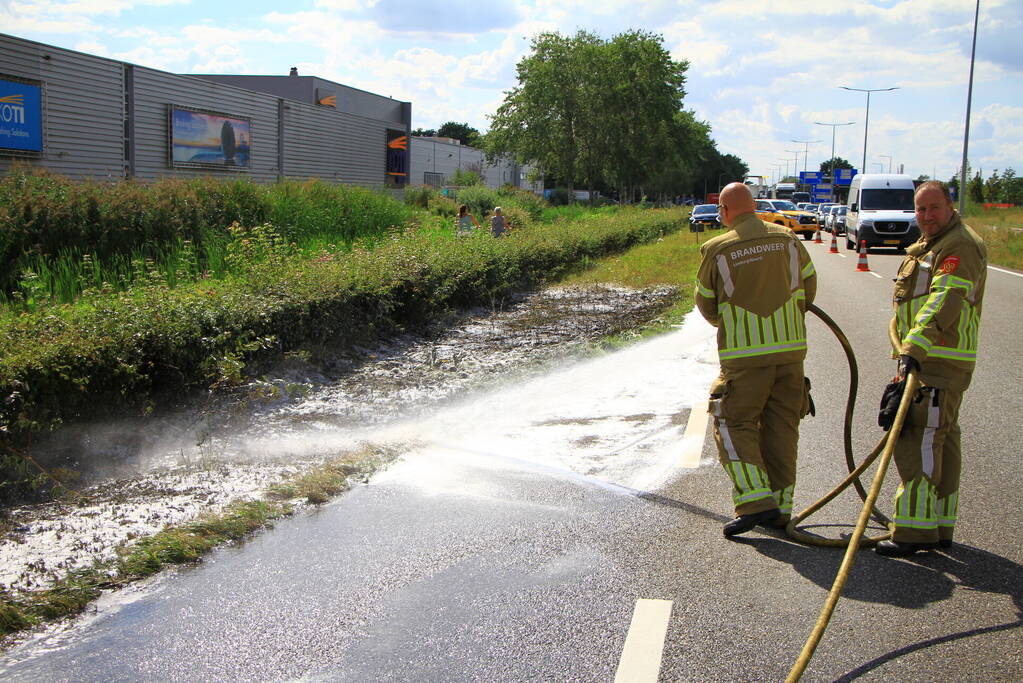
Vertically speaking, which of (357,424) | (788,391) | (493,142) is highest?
(493,142)

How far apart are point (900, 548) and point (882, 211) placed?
2942 cm

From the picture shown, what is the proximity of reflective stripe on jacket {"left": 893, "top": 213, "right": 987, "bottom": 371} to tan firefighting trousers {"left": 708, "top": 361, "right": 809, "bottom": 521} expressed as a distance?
2.00ft

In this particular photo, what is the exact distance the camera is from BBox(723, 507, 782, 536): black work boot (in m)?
4.85

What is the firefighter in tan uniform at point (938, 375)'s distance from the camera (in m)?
4.59

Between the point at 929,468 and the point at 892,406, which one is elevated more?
the point at 892,406

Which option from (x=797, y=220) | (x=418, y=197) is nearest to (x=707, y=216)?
(x=797, y=220)

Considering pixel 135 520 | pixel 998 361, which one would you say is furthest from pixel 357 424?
pixel 998 361

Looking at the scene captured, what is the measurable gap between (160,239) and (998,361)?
11.8 metres

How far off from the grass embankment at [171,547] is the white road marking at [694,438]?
6.82ft

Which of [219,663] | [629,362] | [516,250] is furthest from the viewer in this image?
[516,250]

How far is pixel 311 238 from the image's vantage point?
18.8 metres

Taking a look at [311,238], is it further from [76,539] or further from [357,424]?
[76,539]

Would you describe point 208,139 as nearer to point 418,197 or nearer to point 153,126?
point 153,126

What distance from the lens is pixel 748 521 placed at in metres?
4.85
